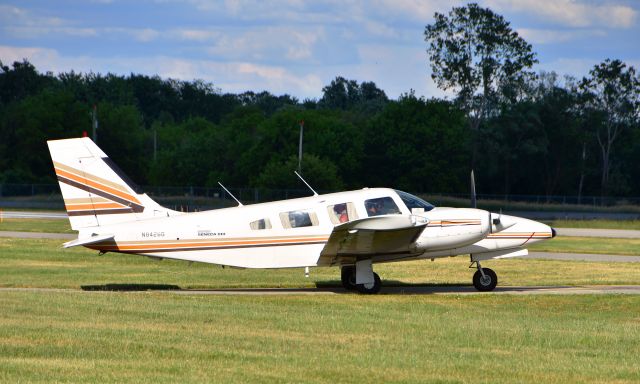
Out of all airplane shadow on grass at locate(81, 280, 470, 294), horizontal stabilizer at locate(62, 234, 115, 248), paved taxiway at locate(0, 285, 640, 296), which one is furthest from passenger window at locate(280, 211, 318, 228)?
horizontal stabilizer at locate(62, 234, 115, 248)

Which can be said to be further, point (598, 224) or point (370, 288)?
point (598, 224)

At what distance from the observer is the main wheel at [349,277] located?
23094mm

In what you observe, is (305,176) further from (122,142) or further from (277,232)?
(277,232)

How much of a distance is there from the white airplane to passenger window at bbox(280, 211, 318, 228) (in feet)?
0.07

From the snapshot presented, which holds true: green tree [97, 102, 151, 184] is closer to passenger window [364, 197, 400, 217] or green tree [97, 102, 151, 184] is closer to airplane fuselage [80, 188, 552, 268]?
airplane fuselage [80, 188, 552, 268]

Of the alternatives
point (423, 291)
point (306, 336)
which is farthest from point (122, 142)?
point (306, 336)

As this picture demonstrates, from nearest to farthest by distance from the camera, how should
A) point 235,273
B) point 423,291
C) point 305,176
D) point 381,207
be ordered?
1. point 381,207
2. point 423,291
3. point 235,273
4. point 305,176

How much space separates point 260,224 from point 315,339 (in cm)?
692

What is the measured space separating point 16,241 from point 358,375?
2918 centimetres

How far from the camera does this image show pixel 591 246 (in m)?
41.1

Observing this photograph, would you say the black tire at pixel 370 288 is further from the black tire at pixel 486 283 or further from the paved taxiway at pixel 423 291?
the black tire at pixel 486 283

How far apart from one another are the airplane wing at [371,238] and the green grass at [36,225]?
88.5 feet

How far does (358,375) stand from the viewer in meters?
12.3

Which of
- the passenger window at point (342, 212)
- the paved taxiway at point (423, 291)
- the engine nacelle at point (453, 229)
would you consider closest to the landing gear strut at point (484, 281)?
the paved taxiway at point (423, 291)
